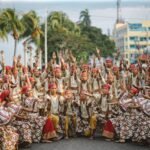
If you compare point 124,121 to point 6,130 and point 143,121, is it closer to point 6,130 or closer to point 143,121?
point 143,121

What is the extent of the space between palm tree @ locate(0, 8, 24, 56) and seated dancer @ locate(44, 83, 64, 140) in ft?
83.7

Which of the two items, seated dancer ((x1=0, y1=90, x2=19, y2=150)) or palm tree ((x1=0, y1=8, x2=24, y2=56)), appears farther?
palm tree ((x1=0, y1=8, x2=24, y2=56))

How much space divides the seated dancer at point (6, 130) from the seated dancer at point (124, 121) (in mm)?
2588

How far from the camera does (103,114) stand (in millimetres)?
13812

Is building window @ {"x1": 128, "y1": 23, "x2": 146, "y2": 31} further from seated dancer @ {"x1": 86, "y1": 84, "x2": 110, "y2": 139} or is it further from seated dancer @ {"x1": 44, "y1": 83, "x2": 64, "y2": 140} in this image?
seated dancer @ {"x1": 44, "y1": 83, "x2": 64, "y2": 140}

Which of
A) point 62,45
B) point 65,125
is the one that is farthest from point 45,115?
point 62,45

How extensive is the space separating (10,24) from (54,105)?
27482 mm

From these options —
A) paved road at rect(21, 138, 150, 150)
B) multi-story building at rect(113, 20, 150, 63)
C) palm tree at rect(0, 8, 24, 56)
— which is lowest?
paved road at rect(21, 138, 150, 150)

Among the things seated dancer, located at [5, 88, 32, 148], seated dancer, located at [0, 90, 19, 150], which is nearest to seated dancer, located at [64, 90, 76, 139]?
seated dancer, located at [5, 88, 32, 148]

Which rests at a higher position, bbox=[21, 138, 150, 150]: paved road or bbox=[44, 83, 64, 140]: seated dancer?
bbox=[44, 83, 64, 140]: seated dancer

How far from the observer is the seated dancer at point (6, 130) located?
11211mm

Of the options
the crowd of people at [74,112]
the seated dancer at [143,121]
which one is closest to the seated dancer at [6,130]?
the crowd of people at [74,112]

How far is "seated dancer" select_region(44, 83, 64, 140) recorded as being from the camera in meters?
13.4

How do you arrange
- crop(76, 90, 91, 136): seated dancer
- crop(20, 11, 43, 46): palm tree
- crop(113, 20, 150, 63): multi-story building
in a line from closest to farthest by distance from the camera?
crop(76, 90, 91, 136): seated dancer, crop(20, 11, 43, 46): palm tree, crop(113, 20, 150, 63): multi-story building
